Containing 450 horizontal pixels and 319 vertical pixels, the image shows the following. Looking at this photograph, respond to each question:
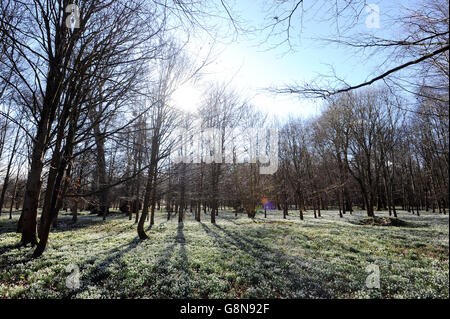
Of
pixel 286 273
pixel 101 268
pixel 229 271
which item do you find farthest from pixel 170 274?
pixel 286 273

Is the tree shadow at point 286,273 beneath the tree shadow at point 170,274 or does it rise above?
beneath

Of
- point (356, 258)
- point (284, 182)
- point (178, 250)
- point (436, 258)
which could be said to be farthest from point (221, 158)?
point (436, 258)

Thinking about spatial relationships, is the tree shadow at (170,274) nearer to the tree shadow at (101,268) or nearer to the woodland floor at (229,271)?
the woodland floor at (229,271)

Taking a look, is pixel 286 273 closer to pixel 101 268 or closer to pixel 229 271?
pixel 229 271

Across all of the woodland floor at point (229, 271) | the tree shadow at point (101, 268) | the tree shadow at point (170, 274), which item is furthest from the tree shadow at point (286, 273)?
the tree shadow at point (101, 268)

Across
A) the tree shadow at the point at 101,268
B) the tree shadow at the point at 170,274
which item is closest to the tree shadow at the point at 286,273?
the tree shadow at the point at 170,274

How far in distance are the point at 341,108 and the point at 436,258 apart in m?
17.2

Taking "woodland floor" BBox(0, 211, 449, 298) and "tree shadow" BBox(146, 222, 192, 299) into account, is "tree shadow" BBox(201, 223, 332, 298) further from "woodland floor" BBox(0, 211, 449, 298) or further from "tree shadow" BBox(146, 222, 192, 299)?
"tree shadow" BBox(146, 222, 192, 299)

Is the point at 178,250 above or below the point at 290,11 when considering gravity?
below

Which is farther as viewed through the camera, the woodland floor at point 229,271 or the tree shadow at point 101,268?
the tree shadow at point 101,268

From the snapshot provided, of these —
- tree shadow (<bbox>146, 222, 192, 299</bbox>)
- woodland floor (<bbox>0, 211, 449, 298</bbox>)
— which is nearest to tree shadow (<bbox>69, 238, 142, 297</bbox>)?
woodland floor (<bbox>0, 211, 449, 298</bbox>)

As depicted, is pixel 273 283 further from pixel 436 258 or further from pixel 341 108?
pixel 341 108

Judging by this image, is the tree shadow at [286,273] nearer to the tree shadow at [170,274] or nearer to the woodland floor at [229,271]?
the woodland floor at [229,271]

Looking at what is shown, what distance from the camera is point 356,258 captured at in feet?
25.3
